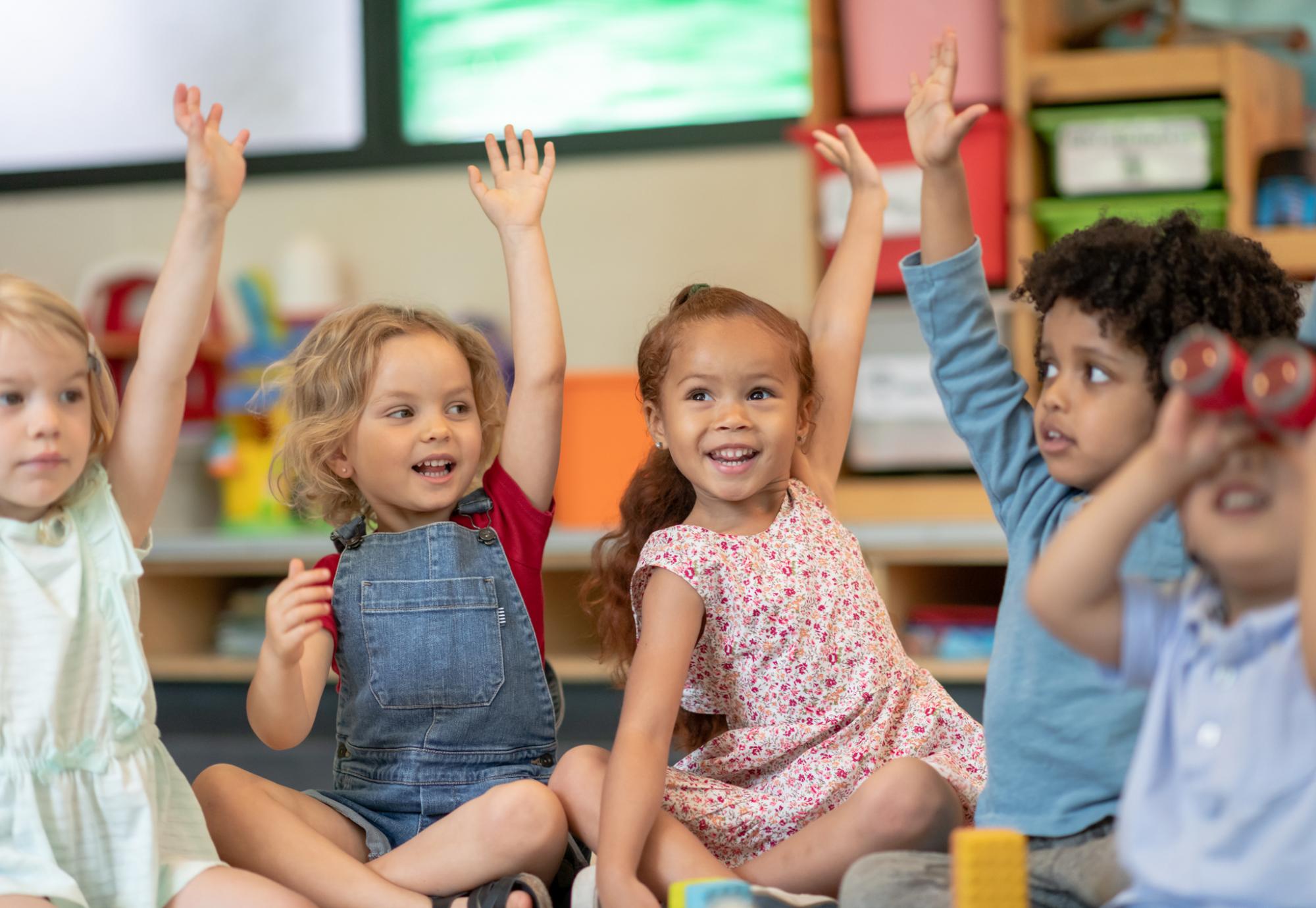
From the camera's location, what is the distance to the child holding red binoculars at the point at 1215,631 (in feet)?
2.35

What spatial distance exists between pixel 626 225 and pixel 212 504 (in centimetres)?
105

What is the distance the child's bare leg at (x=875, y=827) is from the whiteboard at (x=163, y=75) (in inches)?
90.8

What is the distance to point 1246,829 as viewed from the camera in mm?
730

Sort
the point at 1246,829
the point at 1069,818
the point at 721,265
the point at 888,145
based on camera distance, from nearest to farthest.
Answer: the point at 1246,829 → the point at 1069,818 → the point at 888,145 → the point at 721,265

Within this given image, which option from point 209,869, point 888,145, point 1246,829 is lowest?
point 209,869

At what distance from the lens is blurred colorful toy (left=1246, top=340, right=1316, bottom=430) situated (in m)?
0.66

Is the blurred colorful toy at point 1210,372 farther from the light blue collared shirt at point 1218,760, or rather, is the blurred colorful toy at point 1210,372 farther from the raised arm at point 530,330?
the raised arm at point 530,330

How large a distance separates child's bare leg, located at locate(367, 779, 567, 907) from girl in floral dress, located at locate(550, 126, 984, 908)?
0.13ft

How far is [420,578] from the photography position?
1.23 m

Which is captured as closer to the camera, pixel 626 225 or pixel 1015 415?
pixel 1015 415

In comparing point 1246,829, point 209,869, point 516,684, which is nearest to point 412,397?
point 516,684

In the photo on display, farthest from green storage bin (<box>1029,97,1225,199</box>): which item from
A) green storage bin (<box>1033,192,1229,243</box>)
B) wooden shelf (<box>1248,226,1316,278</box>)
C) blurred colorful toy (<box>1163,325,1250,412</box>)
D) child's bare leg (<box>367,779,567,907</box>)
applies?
blurred colorful toy (<box>1163,325,1250,412</box>)

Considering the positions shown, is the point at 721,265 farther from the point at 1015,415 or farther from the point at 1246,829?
the point at 1246,829

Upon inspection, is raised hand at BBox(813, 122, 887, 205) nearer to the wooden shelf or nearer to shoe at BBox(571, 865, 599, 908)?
shoe at BBox(571, 865, 599, 908)
